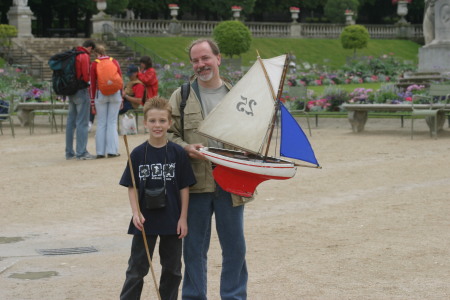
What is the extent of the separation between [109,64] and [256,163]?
365 inches

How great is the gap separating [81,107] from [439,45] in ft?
39.7

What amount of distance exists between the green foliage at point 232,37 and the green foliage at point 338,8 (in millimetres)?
15379

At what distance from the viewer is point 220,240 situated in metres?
5.62

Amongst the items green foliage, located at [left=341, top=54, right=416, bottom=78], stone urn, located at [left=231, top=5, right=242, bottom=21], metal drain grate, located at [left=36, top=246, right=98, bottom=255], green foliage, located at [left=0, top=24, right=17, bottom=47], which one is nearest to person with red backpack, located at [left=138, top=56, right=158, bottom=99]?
metal drain grate, located at [left=36, top=246, right=98, bottom=255]

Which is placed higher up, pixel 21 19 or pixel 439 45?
pixel 21 19

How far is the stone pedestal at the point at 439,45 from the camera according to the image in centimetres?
2411

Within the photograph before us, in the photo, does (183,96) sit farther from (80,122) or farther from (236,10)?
(236,10)

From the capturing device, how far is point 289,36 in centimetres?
5691

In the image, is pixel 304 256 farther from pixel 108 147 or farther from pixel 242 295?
pixel 108 147

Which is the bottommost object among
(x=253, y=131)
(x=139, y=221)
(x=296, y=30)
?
(x=139, y=221)

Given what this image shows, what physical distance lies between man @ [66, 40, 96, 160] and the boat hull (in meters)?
9.49

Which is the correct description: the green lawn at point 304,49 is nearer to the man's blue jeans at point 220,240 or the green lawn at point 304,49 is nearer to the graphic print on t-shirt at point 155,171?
the man's blue jeans at point 220,240

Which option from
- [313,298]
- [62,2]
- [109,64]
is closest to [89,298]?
[313,298]

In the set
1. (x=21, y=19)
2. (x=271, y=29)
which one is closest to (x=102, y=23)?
(x=21, y=19)
